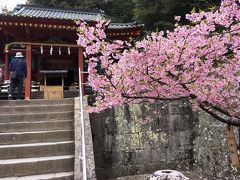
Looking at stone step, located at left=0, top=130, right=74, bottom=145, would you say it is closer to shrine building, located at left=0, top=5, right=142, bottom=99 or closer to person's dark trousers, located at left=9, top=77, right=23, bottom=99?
person's dark trousers, located at left=9, top=77, right=23, bottom=99

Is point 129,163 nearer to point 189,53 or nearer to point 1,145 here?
point 1,145

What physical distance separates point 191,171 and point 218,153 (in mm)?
1148

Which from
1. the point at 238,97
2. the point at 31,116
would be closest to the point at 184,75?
the point at 238,97

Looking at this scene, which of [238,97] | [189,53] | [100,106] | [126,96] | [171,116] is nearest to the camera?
[189,53]

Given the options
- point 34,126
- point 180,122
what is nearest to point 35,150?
point 34,126

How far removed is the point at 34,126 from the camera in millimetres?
6141

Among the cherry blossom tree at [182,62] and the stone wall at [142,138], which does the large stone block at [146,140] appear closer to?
the stone wall at [142,138]

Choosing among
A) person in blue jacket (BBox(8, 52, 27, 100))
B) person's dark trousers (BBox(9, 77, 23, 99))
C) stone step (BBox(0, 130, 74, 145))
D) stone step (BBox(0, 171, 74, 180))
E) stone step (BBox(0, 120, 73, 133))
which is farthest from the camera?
person's dark trousers (BBox(9, 77, 23, 99))

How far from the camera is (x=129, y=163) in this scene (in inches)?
281

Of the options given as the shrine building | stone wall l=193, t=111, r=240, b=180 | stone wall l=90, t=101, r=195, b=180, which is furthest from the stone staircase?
stone wall l=193, t=111, r=240, b=180

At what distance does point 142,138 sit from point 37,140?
2807mm

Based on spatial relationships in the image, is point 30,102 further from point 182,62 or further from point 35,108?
point 182,62

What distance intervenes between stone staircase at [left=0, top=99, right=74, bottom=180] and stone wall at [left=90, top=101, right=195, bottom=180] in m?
1.05

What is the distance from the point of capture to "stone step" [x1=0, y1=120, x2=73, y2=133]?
6074mm
